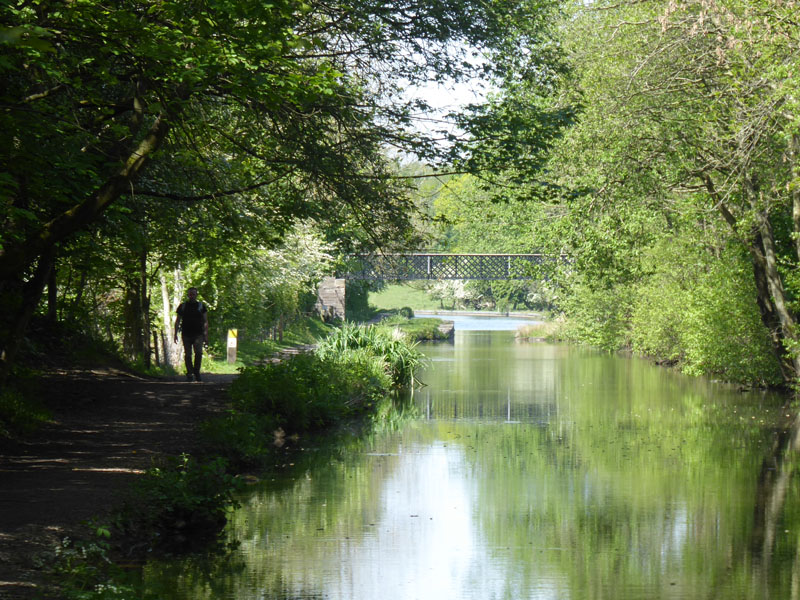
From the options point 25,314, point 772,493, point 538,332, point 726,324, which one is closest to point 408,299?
point 538,332

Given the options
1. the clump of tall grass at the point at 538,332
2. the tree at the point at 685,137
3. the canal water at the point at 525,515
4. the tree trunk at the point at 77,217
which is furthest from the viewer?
the clump of tall grass at the point at 538,332

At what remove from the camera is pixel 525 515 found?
39.1 ft

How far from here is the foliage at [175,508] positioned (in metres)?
9.30

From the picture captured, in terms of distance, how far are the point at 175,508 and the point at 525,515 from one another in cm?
409

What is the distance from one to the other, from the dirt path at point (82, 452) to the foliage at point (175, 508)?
23cm

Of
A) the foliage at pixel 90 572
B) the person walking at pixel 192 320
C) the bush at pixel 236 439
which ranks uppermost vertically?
the person walking at pixel 192 320

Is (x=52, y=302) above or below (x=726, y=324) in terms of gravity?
above

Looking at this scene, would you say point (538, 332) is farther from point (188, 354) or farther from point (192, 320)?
point (192, 320)

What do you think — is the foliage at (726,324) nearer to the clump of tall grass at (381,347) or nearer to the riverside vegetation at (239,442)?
the clump of tall grass at (381,347)

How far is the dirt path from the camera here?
7.91 m

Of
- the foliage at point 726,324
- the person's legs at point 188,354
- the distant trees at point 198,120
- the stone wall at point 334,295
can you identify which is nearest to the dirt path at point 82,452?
the person's legs at point 188,354

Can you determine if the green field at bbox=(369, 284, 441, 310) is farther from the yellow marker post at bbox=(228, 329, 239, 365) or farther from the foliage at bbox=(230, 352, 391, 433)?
the foliage at bbox=(230, 352, 391, 433)

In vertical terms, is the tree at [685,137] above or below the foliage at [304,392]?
above

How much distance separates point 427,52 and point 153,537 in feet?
25.1
